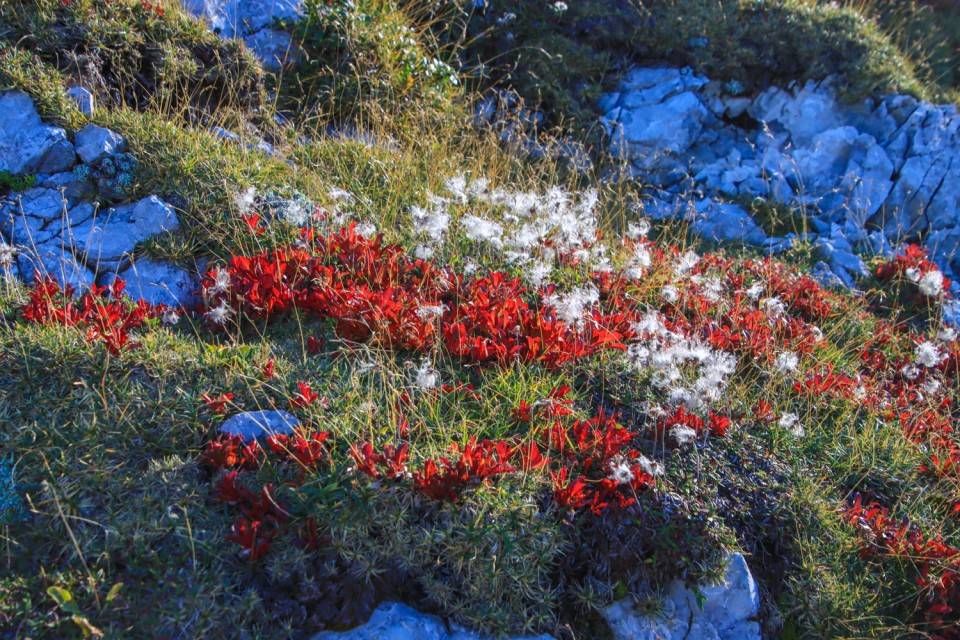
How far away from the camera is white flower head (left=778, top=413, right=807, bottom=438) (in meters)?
4.59

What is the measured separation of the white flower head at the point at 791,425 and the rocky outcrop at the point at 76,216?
4189 mm

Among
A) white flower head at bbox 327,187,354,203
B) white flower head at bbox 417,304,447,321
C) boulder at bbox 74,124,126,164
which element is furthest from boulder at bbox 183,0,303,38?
white flower head at bbox 417,304,447,321

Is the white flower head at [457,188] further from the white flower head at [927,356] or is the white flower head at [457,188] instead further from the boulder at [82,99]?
the white flower head at [927,356]

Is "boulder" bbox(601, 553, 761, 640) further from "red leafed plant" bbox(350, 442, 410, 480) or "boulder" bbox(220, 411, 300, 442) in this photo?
"boulder" bbox(220, 411, 300, 442)

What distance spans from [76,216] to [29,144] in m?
0.81

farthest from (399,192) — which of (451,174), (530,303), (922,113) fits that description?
(922,113)

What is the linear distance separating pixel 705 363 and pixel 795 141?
5427 mm

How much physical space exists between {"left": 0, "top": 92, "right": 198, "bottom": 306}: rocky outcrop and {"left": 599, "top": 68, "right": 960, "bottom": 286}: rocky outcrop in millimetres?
4991

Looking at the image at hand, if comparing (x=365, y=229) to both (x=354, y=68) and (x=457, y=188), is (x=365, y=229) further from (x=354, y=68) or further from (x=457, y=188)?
(x=354, y=68)

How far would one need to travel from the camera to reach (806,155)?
8.72 metres

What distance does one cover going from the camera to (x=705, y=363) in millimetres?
4949

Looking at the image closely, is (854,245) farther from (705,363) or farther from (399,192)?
(399,192)

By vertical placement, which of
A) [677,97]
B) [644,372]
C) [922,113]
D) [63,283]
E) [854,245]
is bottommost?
[63,283]

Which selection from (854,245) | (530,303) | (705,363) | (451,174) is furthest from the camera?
(854,245)
